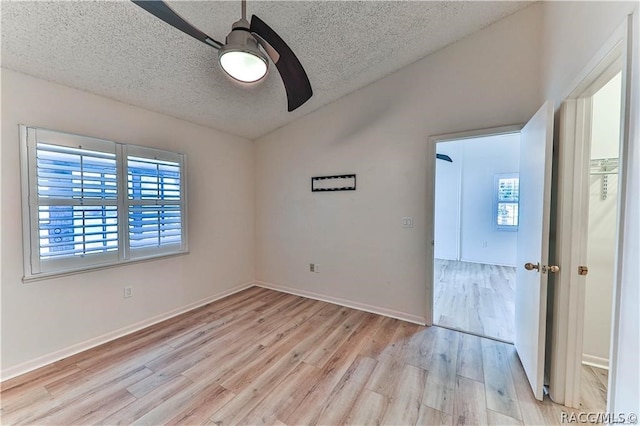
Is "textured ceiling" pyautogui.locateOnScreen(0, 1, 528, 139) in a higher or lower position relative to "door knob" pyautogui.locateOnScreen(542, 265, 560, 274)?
higher

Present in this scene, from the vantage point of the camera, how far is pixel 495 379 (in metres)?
1.92

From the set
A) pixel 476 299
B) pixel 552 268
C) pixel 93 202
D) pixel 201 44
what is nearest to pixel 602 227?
pixel 552 268

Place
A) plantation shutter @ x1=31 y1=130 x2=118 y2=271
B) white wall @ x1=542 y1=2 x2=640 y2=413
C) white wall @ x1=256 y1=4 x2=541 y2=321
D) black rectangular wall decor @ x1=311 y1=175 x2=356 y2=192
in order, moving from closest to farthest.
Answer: white wall @ x1=542 y1=2 x2=640 y2=413 < plantation shutter @ x1=31 y1=130 x2=118 y2=271 < white wall @ x1=256 y1=4 x2=541 y2=321 < black rectangular wall decor @ x1=311 y1=175 x2=356 y2=192

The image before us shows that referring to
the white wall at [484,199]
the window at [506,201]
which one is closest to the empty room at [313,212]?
the white wall at [484,199]

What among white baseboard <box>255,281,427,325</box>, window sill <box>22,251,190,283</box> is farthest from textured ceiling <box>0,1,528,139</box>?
white baseboard <box>255,281,427,325</box>

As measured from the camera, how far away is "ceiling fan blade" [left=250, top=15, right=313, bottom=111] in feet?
4.18

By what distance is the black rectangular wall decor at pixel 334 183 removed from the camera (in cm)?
323

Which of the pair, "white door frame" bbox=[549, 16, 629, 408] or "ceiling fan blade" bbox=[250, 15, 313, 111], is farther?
"white door frame" bbox=[549, 16, 629, 408]

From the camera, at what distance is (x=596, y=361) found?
2020 millimetres

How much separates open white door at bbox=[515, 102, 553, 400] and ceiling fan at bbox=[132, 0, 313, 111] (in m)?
1.59

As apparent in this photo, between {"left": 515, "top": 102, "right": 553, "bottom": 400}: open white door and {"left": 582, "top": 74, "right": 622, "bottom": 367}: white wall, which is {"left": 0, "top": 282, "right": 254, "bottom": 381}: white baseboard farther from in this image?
{"left": 582, "top": 74, "right": 622, "bottom": 367}: white wall

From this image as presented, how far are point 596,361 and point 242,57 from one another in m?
3.32

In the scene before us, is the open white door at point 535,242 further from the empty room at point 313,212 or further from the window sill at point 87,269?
the window sill at point 87,269

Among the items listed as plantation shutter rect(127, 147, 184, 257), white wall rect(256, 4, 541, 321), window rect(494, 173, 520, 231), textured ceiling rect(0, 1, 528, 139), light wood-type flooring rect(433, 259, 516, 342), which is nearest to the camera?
textured ceiling rect(0, 1, 528, 139)
